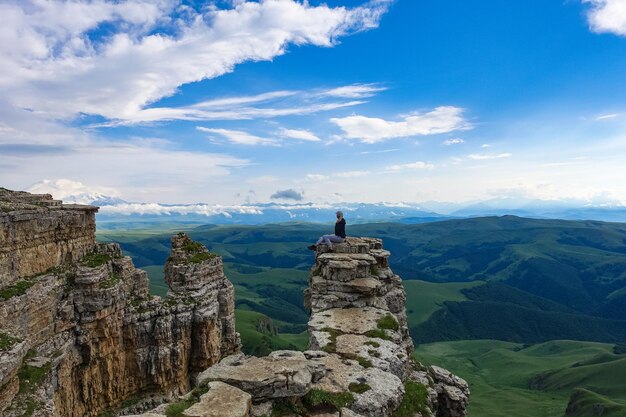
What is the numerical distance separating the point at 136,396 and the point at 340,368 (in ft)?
117

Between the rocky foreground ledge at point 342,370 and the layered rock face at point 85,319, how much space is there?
807 inches

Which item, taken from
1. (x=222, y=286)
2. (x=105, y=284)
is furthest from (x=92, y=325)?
(x=222, y=286)

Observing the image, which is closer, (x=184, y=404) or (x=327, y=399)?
(x=184, y=404)

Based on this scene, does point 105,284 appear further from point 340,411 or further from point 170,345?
point 340,411

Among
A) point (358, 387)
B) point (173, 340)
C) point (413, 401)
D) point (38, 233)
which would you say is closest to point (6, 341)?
point (38, 233)

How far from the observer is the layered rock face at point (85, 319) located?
3309 cm

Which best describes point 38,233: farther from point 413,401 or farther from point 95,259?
point 413,401

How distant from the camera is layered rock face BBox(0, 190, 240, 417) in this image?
3309 centimetres

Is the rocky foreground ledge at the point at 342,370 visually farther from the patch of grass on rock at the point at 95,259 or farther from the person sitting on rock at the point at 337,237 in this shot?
the patch of grass on rock at the point at 95,259

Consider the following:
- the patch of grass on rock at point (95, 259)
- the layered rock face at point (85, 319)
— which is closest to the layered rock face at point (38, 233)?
the layered rock face at point (85, 319)

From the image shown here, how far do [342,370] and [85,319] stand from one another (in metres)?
31.2

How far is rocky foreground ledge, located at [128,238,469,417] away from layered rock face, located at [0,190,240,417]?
20510 mm

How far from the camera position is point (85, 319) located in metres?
41.5

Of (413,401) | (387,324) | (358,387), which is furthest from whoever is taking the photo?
(387,324)
